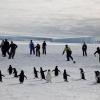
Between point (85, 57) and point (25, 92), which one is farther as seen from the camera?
point (85, 57)

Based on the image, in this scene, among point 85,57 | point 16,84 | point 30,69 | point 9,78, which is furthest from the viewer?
point 85,57

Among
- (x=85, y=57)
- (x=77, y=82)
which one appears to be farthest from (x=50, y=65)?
(x=77, y=82)

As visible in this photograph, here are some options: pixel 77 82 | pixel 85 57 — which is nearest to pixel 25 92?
pixel 77 82

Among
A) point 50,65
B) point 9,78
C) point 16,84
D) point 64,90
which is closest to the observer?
point 64,90

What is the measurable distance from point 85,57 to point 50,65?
6.73 metres

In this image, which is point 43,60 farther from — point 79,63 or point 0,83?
point 0,83

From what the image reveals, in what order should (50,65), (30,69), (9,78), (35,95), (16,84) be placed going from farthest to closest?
(50,65)
(30,69)
(9,78)
(16,84)
(35,95)

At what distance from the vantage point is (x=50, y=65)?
2941cm

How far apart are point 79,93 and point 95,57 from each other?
19588 mm

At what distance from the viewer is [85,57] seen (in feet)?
115

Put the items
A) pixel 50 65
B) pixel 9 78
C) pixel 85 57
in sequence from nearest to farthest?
pixel 9 78 < pixel 50 65 < pixel 85 57

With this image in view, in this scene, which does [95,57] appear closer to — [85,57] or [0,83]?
[85,57]

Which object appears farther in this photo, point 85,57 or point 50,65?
point 85,57

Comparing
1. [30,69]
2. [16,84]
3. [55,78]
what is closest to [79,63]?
[30,69]
